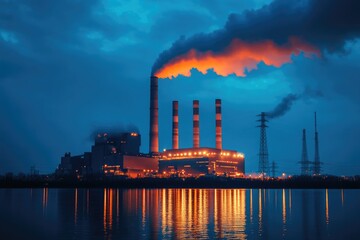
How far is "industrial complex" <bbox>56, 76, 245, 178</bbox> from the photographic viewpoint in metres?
117

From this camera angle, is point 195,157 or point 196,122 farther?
point 196,122

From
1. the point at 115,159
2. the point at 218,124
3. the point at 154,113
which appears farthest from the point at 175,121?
the point at 115,159

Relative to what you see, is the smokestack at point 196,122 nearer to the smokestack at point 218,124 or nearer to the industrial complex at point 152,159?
the industrial complex at point 152,159

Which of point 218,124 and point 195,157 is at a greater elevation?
point 218,124

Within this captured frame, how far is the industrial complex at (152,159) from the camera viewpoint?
4614 inches

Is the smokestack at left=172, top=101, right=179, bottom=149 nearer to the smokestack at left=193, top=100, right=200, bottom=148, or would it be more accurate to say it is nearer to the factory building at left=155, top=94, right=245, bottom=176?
the factory building at left=155, top=94, right=245, bottom=176

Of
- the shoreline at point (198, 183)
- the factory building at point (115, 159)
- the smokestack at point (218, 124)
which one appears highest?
the smokestack at point (218, 124)

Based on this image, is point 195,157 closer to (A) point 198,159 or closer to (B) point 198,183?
(A) point 198,159

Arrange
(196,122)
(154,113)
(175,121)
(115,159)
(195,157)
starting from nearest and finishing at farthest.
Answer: (115,159)
(154,113)
(195,157)
(196,122)
(175,121)

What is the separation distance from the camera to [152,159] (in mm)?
121438

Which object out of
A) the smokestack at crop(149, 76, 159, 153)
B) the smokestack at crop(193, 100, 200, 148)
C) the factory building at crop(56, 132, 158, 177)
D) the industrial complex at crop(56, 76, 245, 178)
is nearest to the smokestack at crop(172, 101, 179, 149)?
the industrial complex at crop(56, 76, 245, 178)

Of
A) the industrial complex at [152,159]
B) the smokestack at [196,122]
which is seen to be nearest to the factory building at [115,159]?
the industrial complex at [152,159]

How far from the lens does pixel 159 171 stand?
128250 mm

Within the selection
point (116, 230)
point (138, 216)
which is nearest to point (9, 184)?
point (138, 216)
